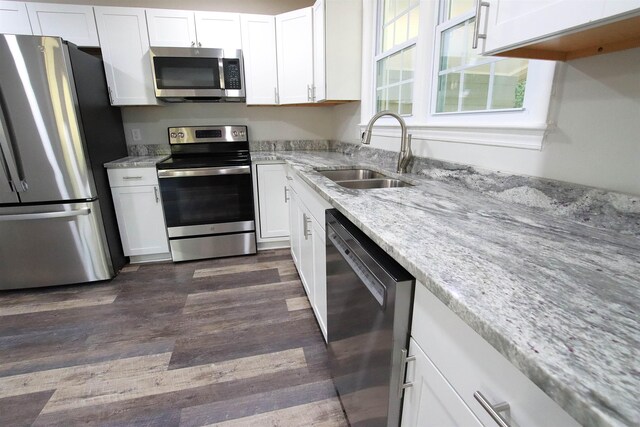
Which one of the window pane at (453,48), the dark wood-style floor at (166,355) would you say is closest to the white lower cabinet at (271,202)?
the dark wood-style floor at (166,355)

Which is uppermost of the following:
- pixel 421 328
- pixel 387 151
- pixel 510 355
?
pixel 387 151

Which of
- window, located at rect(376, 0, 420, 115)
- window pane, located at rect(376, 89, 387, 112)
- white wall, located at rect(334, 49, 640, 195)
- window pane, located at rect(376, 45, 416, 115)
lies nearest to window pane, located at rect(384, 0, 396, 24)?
window, located at rect(376, 0, 420, 115)

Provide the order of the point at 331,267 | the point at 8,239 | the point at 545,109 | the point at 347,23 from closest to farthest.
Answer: the point at 545,109 → the point at 331,267 → the point at 8,239 → the point at 347,23

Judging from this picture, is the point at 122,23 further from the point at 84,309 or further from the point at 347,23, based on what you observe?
the point at 84,309

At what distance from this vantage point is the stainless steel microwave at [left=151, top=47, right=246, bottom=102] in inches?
101

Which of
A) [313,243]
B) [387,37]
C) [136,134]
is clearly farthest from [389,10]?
[136,134]

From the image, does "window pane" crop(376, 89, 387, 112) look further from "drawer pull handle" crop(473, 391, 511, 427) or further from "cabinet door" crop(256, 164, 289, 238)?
"drawer pull handle" crop(473, 391, 511, 427)

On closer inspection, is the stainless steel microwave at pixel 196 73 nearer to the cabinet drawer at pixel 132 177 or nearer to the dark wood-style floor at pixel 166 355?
the cabinet drawer at pixel 132 177

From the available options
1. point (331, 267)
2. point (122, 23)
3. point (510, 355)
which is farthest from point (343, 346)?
point (122, 23)

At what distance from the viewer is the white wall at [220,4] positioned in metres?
2.75

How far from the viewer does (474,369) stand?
530 mm

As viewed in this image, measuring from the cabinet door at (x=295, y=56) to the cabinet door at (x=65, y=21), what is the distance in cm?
153

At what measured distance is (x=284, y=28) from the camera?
8.95 feet

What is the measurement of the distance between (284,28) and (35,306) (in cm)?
291
